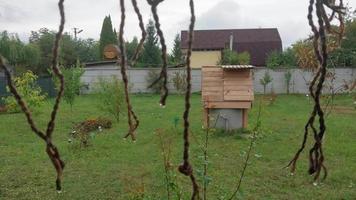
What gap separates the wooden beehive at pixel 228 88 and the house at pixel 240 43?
2964cm

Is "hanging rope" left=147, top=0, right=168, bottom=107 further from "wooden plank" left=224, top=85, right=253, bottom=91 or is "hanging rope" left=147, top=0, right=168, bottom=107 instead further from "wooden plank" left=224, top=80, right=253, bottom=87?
"wooden plank" left=224, top=80, right=253, bottom=87

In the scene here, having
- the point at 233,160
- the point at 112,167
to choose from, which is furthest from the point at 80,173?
the point at 233,160

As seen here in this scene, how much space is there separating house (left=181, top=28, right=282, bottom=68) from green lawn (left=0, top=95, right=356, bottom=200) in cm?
3025

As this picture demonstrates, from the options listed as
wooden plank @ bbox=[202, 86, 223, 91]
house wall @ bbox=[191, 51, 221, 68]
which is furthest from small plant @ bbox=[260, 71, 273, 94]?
house wall @ bbox=[191, 51, 221, 68]

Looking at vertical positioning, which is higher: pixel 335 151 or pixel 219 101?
pixel 219 101

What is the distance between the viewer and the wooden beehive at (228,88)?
1058cm

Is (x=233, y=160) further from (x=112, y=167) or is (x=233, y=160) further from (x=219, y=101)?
(x=219, y=101)

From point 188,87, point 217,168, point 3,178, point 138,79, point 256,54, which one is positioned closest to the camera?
point 188,87

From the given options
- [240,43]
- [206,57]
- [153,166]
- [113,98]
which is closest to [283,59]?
[206,57]

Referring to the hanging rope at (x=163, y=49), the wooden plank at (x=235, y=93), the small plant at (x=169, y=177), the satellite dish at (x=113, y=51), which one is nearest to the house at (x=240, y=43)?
the wooden plank at (x=235, y=93)

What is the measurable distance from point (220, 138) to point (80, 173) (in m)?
3.97

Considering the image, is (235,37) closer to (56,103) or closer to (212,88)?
(212,88)

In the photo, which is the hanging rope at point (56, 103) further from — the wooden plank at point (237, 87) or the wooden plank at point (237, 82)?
the wooden plank at point (237, 82)

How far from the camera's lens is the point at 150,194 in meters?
5.65
